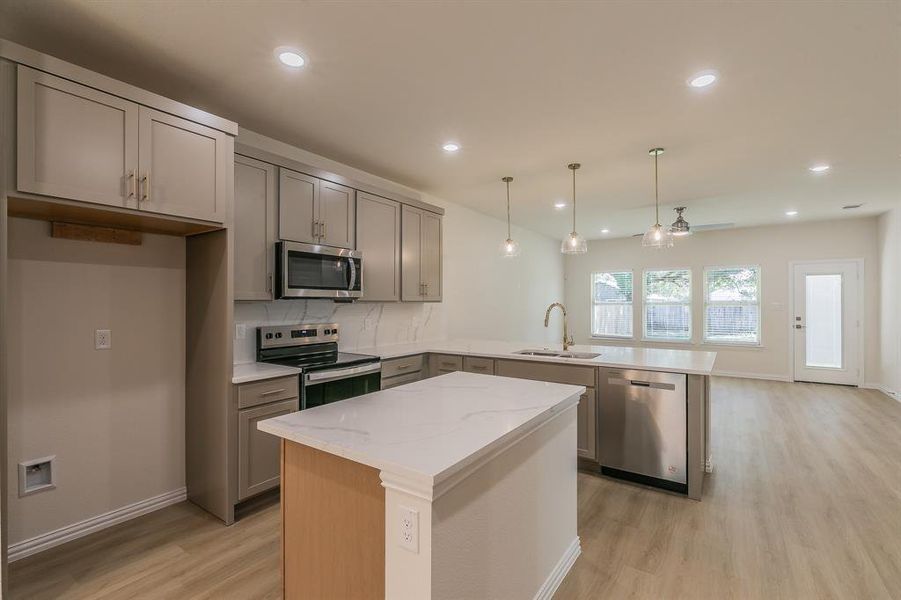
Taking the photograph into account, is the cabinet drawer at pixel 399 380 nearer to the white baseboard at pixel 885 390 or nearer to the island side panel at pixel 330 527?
the island side panel at pixel 330 527

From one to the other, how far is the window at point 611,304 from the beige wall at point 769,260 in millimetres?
184

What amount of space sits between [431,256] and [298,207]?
5.51ft

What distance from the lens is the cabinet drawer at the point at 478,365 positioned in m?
3.73

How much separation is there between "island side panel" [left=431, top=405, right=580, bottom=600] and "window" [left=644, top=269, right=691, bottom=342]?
667cm

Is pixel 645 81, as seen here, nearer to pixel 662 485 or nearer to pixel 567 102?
pixel 567 102

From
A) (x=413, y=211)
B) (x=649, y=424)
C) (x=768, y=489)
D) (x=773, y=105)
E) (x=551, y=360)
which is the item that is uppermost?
(x=773, y=105)

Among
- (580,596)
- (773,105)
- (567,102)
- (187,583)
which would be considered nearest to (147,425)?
(187,583)

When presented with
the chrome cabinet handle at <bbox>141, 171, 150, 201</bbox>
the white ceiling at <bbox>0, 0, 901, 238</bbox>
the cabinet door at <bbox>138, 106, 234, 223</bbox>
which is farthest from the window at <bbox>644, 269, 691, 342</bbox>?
the chrome cabinet handle at <bbox>141, 171, 150, 201</bbox>

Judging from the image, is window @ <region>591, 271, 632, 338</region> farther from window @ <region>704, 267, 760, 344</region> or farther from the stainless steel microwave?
the stainless steel microwave

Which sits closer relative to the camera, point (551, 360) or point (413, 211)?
point (551, 360)

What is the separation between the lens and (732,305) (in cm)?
728

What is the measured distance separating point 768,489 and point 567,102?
9.99 ft

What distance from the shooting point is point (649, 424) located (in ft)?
9.92

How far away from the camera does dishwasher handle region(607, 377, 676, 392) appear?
2939 mm
